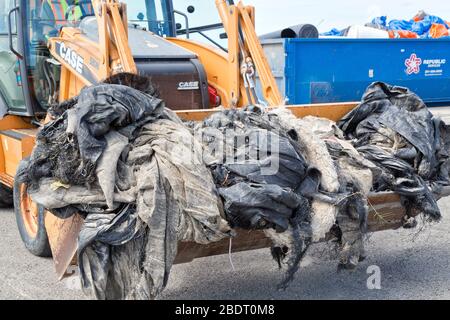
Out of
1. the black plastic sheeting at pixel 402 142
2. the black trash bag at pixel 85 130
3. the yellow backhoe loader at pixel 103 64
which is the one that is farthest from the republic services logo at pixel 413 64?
the black trash bag at pixel 85 130

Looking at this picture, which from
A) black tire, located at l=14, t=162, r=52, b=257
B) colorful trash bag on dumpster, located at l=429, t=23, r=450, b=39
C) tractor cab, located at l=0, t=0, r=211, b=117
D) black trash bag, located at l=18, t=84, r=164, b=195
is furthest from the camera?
colorful trash bag on dumpster, located at l=429, t=23, r=450, b=39

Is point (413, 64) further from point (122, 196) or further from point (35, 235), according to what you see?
point (122, 196)

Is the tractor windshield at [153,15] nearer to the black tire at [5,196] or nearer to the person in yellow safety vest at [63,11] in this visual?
the person in yellow safety vest at [63,11]

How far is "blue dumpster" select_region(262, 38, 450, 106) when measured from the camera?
10234 millimetres

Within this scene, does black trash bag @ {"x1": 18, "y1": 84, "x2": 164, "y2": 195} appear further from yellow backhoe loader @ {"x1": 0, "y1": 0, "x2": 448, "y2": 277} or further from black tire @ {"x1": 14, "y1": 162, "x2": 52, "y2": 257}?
black tire @ {"x1": 14, "y1": 162, "x2": 52, "y2": 257}

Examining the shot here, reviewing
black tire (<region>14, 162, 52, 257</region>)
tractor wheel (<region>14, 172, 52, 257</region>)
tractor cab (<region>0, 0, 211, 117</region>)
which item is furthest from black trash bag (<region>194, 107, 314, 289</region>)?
tractor cab (<region>0, 0, 211, 117</region>)

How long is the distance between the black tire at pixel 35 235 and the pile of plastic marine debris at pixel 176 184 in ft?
4.05

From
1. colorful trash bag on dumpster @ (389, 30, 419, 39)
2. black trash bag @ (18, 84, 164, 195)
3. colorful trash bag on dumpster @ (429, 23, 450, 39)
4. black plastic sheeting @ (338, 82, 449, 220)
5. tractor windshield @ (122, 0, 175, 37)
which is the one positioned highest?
tractor windshield @ (122, 0, 175, 37)

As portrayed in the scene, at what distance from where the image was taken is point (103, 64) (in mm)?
4969

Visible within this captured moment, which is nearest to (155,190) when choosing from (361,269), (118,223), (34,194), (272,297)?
(118,223)

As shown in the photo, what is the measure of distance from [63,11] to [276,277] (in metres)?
3.39

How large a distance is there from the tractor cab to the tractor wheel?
3.51ft

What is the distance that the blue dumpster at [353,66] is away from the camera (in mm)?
10234

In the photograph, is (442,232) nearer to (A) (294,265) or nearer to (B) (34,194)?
(A) (294,265)
